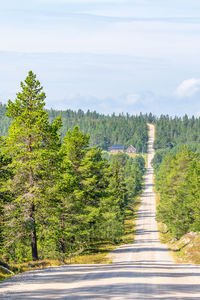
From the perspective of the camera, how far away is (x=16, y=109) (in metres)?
25.4

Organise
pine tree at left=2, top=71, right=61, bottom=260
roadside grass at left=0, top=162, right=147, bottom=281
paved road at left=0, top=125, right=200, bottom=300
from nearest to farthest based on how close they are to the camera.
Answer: paved road at left=0, top=125, right=200, bottom=300 → roadside grass at left=0, top=162, right=147, bottom=281 → pine tree at left=2, top=71, right=61, bottom=260

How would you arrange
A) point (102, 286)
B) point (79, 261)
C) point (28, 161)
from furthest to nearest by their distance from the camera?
point (79, 261) → point (28, 161) → point (102, 286)

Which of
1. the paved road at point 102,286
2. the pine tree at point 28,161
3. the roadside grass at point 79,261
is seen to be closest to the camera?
the paved road at point 102,286

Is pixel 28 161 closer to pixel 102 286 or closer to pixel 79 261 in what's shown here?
pixel 79 261

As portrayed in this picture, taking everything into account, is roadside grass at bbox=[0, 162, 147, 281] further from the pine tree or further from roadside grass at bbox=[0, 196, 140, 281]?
the pine tree

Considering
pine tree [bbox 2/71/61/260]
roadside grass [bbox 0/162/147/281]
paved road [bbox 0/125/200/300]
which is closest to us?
paved road [bbox 0/125/200/300]

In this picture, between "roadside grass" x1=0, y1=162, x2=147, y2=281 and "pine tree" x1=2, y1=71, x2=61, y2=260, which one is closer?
"roadside grass" x1=0, y1=162, x2=147, y2=281

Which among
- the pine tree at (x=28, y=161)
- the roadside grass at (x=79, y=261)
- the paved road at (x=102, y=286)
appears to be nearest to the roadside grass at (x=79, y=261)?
the roadside grass at (x=79, y=261)

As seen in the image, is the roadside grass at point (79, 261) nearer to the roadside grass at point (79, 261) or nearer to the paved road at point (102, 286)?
the roadside grass at point (79, 261)

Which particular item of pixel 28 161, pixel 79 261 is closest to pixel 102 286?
pixel 28 161

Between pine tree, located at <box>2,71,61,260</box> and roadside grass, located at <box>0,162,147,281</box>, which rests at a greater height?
pine tree, located at <box>2,71,61,260</box>

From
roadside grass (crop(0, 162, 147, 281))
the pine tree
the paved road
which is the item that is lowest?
roadside grass (crop(0, 162, 147, 281))

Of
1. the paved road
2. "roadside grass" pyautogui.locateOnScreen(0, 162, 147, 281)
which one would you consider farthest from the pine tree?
the paved road

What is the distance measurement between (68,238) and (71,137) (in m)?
8.16
